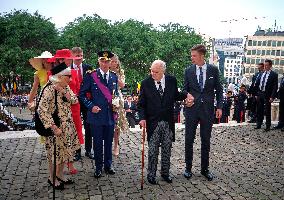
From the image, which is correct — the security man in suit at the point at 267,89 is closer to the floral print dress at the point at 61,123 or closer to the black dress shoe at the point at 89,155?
the black dress shoe at the point at 89,155

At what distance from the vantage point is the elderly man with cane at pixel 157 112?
16.7 feet

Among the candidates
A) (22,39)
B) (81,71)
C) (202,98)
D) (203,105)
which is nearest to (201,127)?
(203,105)

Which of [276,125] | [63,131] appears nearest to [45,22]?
[276,125]

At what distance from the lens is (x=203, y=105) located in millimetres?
5352

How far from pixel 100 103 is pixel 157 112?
3.53 feet

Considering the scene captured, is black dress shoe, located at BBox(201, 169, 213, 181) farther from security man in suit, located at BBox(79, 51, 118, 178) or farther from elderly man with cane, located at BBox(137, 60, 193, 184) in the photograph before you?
security man in suit, located at BBox(79, 51, 118, 178)

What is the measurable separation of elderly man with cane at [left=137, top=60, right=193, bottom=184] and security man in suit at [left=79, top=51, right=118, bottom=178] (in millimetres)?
666

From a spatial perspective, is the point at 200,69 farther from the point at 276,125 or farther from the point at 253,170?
the point at 276,125

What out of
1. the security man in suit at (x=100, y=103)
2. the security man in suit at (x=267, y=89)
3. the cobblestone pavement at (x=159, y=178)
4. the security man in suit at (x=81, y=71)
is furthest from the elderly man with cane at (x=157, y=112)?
the security man in suit at (x=267, y=89)

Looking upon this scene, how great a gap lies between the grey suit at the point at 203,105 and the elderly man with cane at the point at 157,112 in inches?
10.1

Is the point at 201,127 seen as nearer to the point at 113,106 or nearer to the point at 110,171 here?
the point at 113,106

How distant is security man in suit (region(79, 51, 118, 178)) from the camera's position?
17.6 ft

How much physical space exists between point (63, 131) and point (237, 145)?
15.5 feet

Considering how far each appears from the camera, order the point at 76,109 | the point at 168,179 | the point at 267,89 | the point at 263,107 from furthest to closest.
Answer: the point at 263,107 → the point at 267,89 → the point at 76,109 → the point at 168,179
